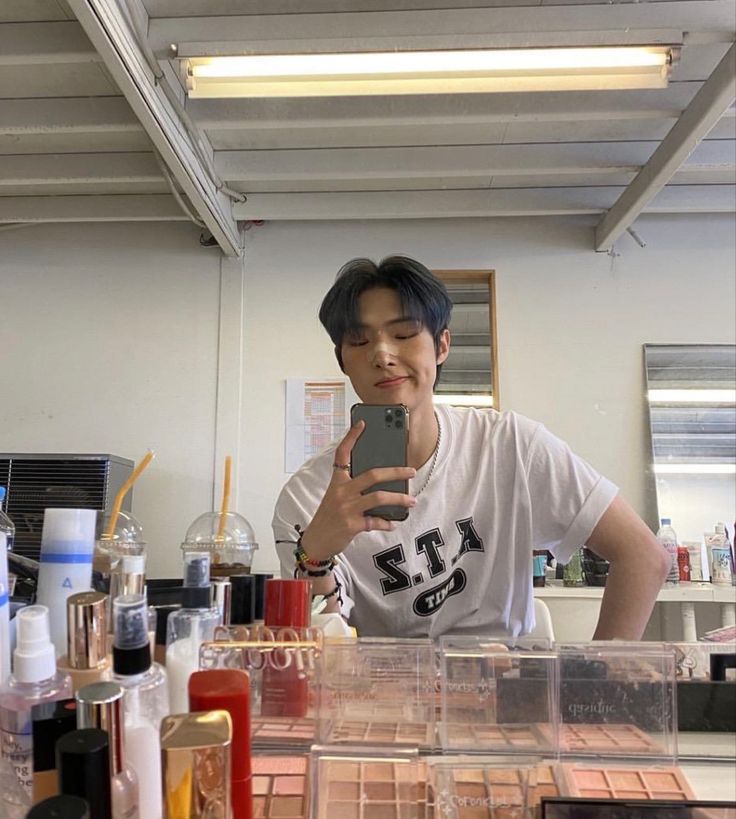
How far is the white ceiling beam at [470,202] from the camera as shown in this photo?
2.11 meters

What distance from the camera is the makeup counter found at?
33 cm

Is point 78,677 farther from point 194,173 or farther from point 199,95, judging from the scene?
point 194,173

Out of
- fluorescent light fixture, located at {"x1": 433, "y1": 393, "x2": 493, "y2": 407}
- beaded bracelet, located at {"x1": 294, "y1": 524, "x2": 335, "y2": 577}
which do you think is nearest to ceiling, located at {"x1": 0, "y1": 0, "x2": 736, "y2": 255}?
fluorescent light fixture, located at {"x1": 433, "y1": 393, "x2": 493, "y2": 407}

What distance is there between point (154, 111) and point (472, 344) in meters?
1.23

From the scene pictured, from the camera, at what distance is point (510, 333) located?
7.40ft

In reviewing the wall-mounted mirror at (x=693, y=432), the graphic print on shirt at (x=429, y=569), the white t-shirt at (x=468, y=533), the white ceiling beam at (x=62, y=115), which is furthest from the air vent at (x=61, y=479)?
the wall-mounted mirror at (x=693, y=432)

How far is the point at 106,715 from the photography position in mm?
320

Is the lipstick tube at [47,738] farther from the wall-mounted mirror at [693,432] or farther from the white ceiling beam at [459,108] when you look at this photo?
the wall-mounted mirror at [693,432]

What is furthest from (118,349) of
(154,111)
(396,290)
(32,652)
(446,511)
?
(32,652)

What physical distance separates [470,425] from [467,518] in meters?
0.16

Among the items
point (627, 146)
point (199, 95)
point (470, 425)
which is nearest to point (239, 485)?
point (199, 95)

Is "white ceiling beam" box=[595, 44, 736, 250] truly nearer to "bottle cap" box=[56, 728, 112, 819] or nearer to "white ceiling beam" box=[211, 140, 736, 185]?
"white ceiling beam" box=[211, 140, 736, 185]

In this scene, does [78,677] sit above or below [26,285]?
below

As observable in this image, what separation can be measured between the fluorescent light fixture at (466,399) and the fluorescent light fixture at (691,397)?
0.54 metres
